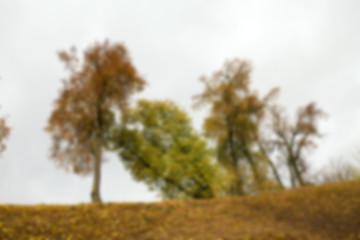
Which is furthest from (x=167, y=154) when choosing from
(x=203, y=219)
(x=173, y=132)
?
(x=203, y=219)

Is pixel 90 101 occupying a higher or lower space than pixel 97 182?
higher

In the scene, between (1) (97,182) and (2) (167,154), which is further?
(2) (167,154)

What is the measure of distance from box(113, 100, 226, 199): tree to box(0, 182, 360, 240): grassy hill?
692 centimetres

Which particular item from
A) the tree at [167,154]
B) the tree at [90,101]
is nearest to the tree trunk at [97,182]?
the tree at [90,101]

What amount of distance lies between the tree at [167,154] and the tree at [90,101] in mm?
3717

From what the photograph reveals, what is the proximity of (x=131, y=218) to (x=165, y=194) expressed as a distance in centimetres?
1215

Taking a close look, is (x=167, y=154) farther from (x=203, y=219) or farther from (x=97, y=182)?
(x=203, y=219)

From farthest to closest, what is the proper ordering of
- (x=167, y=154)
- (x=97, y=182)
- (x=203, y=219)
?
1. (x=167, y=154)
2. (x=97, y=182)
3. (x=203, y=219)

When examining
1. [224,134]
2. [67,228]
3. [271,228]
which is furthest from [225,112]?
[67,228]

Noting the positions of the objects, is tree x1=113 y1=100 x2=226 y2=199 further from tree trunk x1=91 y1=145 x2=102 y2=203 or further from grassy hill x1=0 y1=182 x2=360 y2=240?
grassy hill x1=0 y1=182 x2=360 y2=240

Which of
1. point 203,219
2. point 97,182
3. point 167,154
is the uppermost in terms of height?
point 167,154

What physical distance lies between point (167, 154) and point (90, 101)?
8064 millimetres

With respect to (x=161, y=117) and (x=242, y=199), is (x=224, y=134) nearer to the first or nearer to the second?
(x=161, y=117)

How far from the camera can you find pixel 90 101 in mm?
18391
